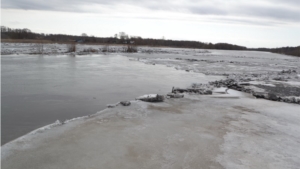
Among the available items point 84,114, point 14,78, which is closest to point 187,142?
point 84,114

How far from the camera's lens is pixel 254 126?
6.54 meters

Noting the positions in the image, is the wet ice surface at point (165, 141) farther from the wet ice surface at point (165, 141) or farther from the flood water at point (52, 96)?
the flood water at point (52, 96)

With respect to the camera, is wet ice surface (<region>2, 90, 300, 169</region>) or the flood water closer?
wet ice surface (<region>2, 90, 300, 169</region>)

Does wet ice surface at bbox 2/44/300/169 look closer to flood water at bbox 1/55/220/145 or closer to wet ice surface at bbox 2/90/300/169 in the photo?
wet ice surface at bbox 2/90/300/169

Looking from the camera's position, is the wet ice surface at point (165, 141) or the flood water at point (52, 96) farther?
the flood water at point (52, 96)

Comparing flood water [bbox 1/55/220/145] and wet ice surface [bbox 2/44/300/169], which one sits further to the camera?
flood water [bbox 1/55/220/145]

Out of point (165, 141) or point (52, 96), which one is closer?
point (165, 141)

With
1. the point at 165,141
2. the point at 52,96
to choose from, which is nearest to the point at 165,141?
the point at 165,141

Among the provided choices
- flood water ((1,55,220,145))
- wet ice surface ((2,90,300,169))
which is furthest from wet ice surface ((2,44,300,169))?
flood water ((1,55,220,145))

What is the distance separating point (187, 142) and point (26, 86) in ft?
26.0

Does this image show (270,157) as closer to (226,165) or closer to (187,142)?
(226,165)

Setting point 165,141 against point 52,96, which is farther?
point 52,96

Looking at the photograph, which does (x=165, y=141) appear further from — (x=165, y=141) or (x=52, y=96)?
(x=52, y=96)

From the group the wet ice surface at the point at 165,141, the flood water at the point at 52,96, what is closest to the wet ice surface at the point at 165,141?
the wet ice surface at the point at 165,141
